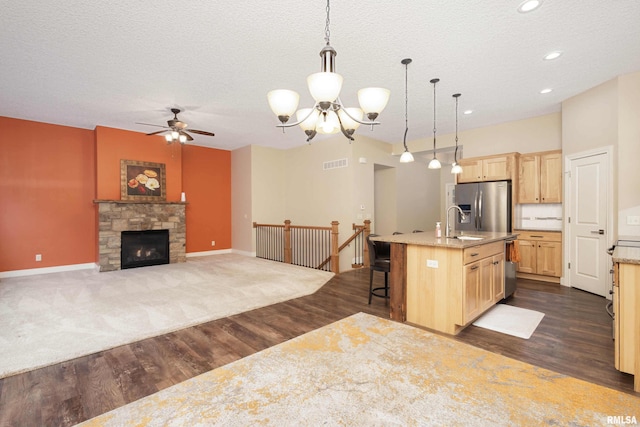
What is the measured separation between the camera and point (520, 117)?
17.9ft

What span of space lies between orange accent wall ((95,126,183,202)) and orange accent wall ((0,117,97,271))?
441 mm

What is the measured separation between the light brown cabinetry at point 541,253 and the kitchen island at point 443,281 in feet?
7.30

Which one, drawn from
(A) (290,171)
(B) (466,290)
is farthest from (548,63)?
(A) (290,171)

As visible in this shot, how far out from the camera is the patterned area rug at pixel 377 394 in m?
0.53

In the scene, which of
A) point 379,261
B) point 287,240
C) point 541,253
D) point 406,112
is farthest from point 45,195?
point 541,253

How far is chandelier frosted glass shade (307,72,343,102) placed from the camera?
1.83m

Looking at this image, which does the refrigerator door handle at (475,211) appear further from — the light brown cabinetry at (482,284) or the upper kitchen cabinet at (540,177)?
the light brown cabinetry at (482,284)

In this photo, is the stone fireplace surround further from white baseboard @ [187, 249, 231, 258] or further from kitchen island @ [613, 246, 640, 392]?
kitchen island @ [613, 246, 640, 392]

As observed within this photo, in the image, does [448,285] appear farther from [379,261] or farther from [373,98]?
[373,98]

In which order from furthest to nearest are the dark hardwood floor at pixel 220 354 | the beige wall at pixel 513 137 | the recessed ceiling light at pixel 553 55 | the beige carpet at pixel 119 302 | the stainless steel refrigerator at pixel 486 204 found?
the stainless steel refrigerator at pixel 486 204, the beige wall at pixel 513 137, the recessed ceiling light at pixel 553 55, the beige carpet at pixel 119 302, the dark hardwood floor at pixel 220 354

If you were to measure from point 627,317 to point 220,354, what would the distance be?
10.8ft

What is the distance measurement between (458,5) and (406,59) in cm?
88

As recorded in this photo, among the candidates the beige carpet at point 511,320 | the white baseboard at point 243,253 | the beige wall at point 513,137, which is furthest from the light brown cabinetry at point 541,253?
the white baseboard at point 243,253

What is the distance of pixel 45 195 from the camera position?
18.9 feet
